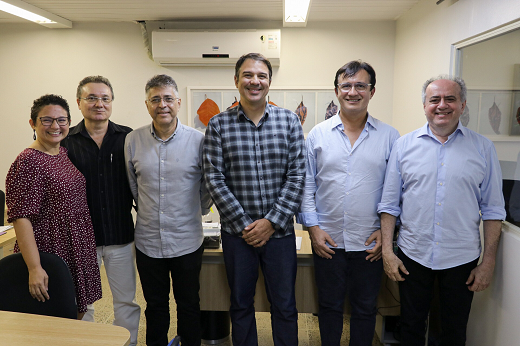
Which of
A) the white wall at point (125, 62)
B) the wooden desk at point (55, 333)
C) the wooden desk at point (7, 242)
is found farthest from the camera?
the white wall at point (125, 62)

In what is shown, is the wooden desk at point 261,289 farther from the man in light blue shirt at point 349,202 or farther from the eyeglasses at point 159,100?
the eyeglasses at point 159,100

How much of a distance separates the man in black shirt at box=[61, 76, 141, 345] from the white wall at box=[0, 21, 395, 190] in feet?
8.10

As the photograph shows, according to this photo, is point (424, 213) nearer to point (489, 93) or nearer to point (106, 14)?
point (489, 93)

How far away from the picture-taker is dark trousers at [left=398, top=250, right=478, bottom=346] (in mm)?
1929

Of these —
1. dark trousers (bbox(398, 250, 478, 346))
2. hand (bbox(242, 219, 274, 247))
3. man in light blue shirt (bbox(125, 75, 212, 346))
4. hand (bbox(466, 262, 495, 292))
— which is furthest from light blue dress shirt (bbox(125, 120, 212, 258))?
hand (bbox(466, 262, 495, 292))

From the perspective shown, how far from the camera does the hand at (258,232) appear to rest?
1.98 m

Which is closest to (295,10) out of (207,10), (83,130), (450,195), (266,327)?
(207,10)

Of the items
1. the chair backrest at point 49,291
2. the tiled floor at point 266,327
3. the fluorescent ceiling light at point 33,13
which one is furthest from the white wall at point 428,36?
the fluorescent ceiling light at point 33,13

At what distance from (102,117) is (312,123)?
9.48 ft

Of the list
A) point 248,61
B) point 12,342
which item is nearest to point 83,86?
point 248,61

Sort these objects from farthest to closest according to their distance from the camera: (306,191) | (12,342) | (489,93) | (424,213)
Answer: (489,93)
(306,191)
(424,213)
(12,342)

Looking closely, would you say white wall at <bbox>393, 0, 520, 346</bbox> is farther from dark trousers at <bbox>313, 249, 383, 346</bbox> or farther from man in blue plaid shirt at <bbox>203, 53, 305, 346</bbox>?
man in blue plaid shirt at <bbox>203, 53, 305, 346</bbox>

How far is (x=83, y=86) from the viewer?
2236 mm

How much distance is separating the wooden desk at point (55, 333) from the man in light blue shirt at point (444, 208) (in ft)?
4.57
